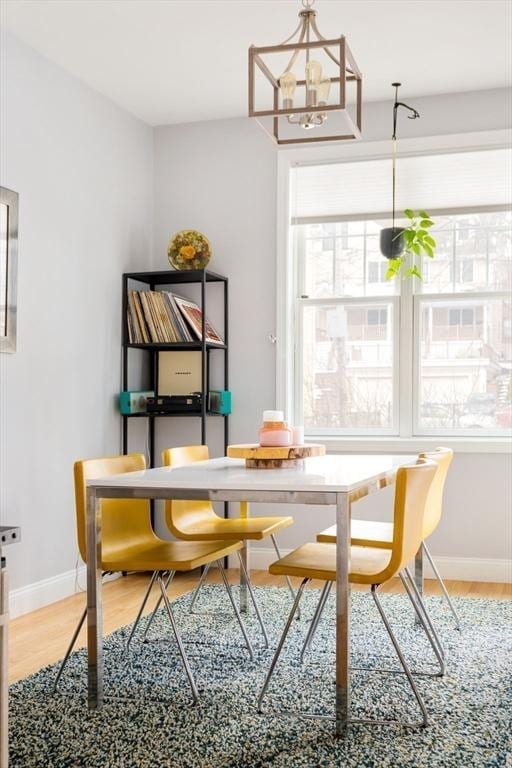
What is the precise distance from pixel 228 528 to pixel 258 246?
2.18m

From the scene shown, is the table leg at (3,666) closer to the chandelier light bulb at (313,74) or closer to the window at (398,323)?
the chandelier light bulb at (313,74)

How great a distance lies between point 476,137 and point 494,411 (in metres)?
1.59

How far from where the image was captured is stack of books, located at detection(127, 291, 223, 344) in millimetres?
5016

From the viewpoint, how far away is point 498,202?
5074mm

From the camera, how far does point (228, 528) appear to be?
12.2 feet

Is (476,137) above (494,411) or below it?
above

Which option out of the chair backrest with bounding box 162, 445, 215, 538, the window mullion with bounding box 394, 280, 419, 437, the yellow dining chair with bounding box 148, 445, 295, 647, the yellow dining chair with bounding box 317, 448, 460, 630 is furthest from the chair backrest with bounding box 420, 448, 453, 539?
the window mullion with bounding box 394, 280, 419, 437

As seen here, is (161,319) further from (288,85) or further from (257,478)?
(257,478)

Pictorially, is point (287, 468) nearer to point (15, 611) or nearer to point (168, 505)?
point (168, 505)

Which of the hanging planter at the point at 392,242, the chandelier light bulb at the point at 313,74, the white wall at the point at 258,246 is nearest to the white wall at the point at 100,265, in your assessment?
the white wall at the point at 258,246

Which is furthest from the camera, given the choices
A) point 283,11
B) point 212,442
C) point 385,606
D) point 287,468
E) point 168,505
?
point 212,442

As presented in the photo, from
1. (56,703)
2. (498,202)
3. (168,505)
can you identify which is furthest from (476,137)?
(56,703)

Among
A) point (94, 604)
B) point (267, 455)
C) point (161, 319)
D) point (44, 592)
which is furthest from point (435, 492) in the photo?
point (161, 319)

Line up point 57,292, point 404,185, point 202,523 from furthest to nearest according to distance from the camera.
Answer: point 404,185 → point 57,292 → point 202,523
